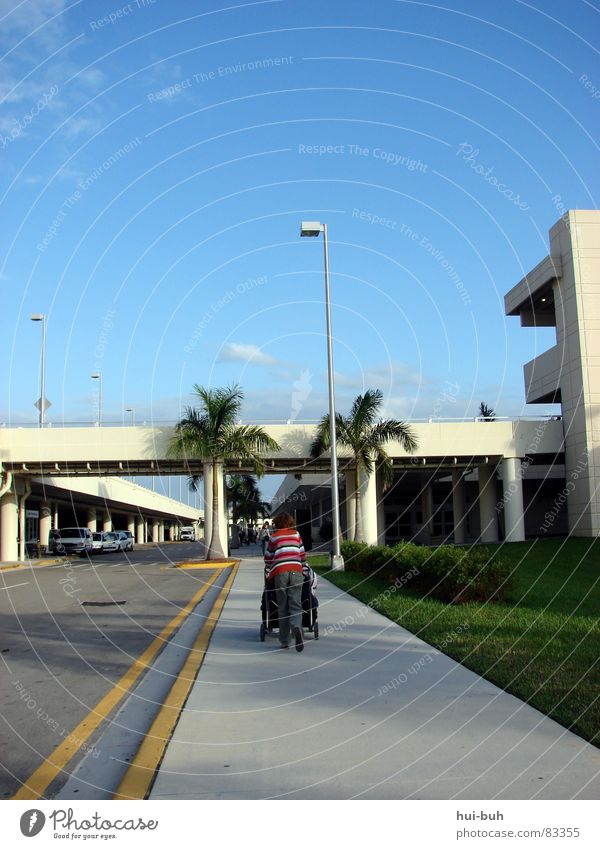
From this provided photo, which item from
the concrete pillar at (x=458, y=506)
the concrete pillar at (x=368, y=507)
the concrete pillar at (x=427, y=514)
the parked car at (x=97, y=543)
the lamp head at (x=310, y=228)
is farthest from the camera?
the concrete pillar at (x=427, y=514)

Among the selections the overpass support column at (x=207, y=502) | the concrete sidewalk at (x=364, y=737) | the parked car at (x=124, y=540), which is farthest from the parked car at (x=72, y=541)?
the concrete sidewalk at (x=364, y=737)

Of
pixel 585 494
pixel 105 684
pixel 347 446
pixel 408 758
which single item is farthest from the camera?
pixel 347 446

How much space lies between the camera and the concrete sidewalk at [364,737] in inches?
186

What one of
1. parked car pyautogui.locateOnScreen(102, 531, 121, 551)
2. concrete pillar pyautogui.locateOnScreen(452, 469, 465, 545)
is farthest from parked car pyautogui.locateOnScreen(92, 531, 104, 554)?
concrete pillar pyautogui.locateOnScreen(452, 469, 465, 545)

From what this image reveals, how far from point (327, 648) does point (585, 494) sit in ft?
85.3

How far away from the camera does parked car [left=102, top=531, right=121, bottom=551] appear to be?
183ft

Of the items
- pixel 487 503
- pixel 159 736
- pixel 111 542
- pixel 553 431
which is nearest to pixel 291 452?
pixel 487 503

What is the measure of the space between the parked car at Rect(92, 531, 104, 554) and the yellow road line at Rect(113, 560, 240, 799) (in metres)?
44.7

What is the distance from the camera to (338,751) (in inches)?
215

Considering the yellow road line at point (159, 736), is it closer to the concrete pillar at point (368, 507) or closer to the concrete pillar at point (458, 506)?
the concrete pillar at point (368, 507)

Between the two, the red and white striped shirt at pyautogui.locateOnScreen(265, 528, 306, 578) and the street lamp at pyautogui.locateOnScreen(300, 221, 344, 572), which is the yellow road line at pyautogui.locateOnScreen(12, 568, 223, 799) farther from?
the street lamp at pyautogui.locateOnScreen(300, 221, 344, 572)

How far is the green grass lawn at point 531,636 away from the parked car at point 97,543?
3701cm
